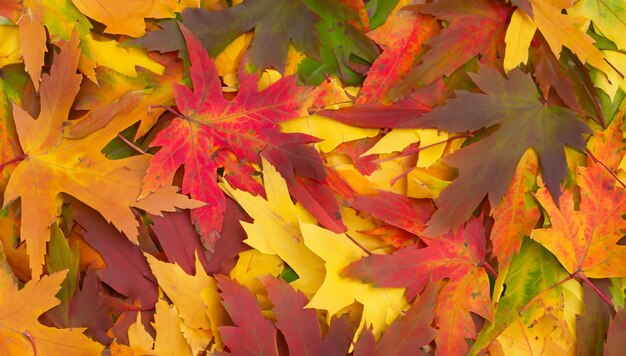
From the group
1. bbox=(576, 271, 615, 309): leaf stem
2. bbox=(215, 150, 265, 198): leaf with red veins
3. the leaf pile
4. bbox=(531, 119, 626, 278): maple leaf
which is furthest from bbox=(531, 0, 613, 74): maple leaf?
bbox=(215, 150, 265, 198): leaf with red veins

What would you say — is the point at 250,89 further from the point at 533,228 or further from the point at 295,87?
the point at 533,228

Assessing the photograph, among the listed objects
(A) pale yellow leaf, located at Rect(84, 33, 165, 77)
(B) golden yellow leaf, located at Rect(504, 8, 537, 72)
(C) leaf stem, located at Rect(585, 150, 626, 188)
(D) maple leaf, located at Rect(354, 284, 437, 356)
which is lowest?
(D) maple leaf, located at Rect(354, 284, 437, 356)

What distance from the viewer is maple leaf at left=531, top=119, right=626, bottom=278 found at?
617 millimetres

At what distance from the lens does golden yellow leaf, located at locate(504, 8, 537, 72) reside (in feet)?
1.99

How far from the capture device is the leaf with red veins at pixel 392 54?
2.00 ft

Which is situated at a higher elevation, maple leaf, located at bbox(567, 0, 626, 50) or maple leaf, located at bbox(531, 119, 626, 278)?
maple leaf, located at bbox(567, 0, 626, 50)

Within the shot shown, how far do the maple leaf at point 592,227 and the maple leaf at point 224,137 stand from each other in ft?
0.78

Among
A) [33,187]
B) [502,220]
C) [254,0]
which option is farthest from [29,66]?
[502,220]

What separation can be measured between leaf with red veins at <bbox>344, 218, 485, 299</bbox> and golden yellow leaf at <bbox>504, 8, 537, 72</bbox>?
167 mm

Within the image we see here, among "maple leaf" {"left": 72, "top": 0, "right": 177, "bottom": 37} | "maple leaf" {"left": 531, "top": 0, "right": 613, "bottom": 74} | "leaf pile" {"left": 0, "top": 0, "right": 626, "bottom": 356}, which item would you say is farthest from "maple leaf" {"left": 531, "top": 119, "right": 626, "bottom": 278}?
"maple leaf" {"left": 72, "top": 0, "right": 177, "bottom": 37}

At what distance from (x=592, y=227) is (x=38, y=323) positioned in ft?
1.84

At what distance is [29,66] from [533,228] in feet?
1.74

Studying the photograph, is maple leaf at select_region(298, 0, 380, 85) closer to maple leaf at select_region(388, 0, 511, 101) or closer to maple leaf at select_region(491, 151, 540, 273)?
maple leaf at select_region(388, 0, 511, 101)

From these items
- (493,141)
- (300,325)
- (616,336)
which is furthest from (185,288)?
(616,336)
